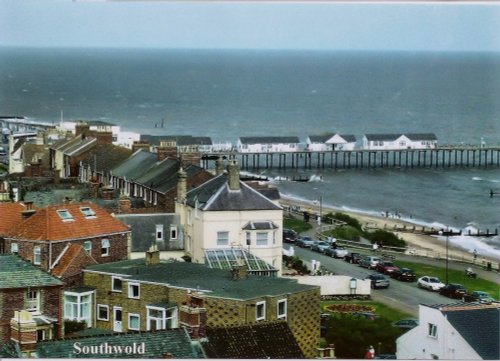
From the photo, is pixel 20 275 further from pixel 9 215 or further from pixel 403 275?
pixel 403 275

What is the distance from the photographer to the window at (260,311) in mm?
24953

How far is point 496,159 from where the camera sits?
104500 mm

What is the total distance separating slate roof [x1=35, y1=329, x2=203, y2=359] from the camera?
18.9 m

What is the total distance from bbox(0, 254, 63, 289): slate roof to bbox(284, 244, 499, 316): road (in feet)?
34.6

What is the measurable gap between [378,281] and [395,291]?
1.82 feet

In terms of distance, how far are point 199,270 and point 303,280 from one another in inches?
263

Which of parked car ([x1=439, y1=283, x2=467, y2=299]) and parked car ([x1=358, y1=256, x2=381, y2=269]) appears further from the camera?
parked car ([x1=358, y1=256, x2=381, y2=269])

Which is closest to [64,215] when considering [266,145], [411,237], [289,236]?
[289,236]

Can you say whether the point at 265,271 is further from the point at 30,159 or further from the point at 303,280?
the point at 30,159

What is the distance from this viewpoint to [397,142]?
101688mm

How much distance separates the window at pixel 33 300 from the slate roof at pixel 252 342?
4631 mm

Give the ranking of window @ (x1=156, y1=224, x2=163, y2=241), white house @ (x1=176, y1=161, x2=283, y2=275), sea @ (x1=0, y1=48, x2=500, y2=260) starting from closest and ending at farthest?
white house @ (x1=176, y1=161, x2=283, y2=275) → window @ (x1=156, y1=224, x2=163, y2=241) → sea @ (x1=0, y1=48, x2=500, y2=260)

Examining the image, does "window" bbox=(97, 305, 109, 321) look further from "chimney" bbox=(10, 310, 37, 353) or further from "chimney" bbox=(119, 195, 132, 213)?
"chimney" bbox=(119, 195, 132, 213)

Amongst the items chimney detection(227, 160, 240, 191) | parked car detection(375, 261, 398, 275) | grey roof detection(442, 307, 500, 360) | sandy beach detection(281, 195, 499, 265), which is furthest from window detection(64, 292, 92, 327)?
sandy beach detection(281, 195, 499, 265)
